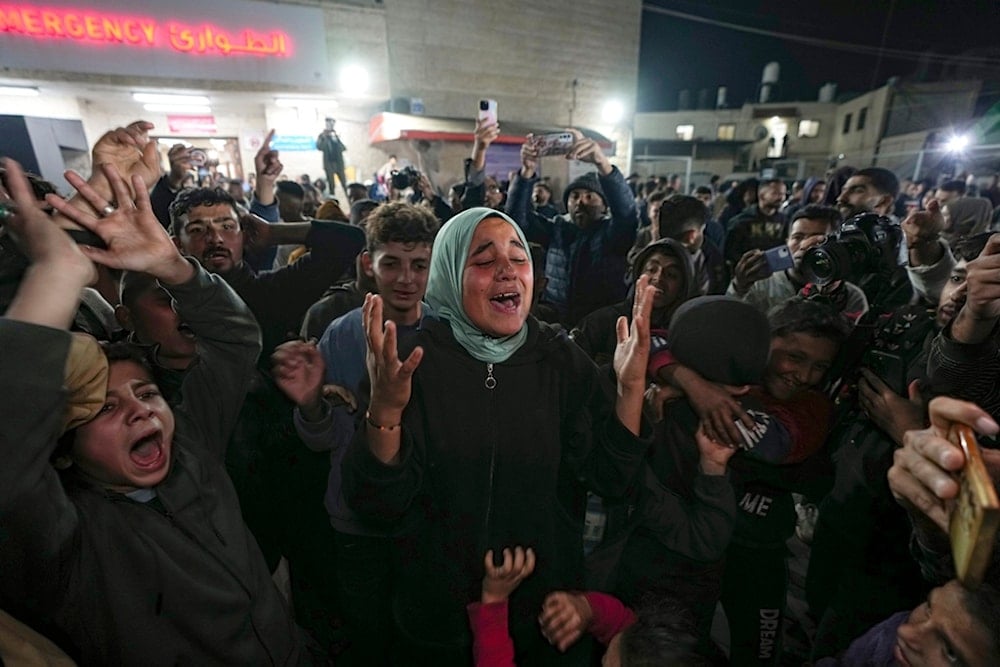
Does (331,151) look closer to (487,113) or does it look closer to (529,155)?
(529,155)

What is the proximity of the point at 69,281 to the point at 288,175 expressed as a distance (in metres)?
14.6

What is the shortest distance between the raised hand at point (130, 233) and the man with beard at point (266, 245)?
115 centimetres

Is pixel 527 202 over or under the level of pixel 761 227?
over

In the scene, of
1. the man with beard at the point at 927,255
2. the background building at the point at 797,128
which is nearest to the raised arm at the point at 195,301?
the man with beard at the point at 927,255

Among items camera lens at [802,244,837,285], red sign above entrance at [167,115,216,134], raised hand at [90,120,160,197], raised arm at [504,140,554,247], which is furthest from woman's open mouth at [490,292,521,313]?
red sign above entrance at [167,115,216,134]

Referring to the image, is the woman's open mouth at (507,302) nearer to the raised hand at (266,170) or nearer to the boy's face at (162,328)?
the boy's face at (162,328)

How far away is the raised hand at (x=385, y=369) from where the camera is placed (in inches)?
47.6

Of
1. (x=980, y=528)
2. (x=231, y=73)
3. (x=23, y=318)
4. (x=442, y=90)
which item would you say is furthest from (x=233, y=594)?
(x=442, y=90)

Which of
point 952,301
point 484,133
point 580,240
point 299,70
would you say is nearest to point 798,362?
point 952,301

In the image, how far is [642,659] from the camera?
4.17 feet

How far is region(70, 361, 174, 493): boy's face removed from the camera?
118 centimetres

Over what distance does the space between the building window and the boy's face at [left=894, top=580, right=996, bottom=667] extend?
43.3m

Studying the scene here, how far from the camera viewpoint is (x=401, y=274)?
223cm

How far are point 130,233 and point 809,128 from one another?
44.5 m
